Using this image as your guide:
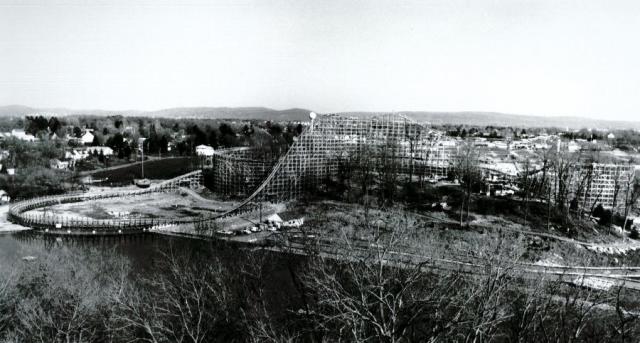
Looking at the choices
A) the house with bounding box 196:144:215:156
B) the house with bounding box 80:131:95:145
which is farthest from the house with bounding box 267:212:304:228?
the house with bounding box 80:131:95:145

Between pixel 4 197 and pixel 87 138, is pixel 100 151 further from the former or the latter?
pixel 4 197

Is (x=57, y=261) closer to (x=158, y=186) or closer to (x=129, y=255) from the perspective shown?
(x=129, y=255)

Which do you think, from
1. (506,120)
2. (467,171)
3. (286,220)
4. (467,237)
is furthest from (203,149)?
(506,120)

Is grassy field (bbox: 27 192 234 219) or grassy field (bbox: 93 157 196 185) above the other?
grassy field (bbox: 27 192 234 219)

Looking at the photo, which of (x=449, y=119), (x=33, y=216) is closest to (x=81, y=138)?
(x=33, y=216)

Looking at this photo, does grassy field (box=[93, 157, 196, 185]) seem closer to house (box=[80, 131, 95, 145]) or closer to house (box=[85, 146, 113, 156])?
house (box=[85, 146, 113, 156])

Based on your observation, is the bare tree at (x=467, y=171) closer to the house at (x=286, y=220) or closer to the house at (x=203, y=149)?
the house at (x=286, y=220)
